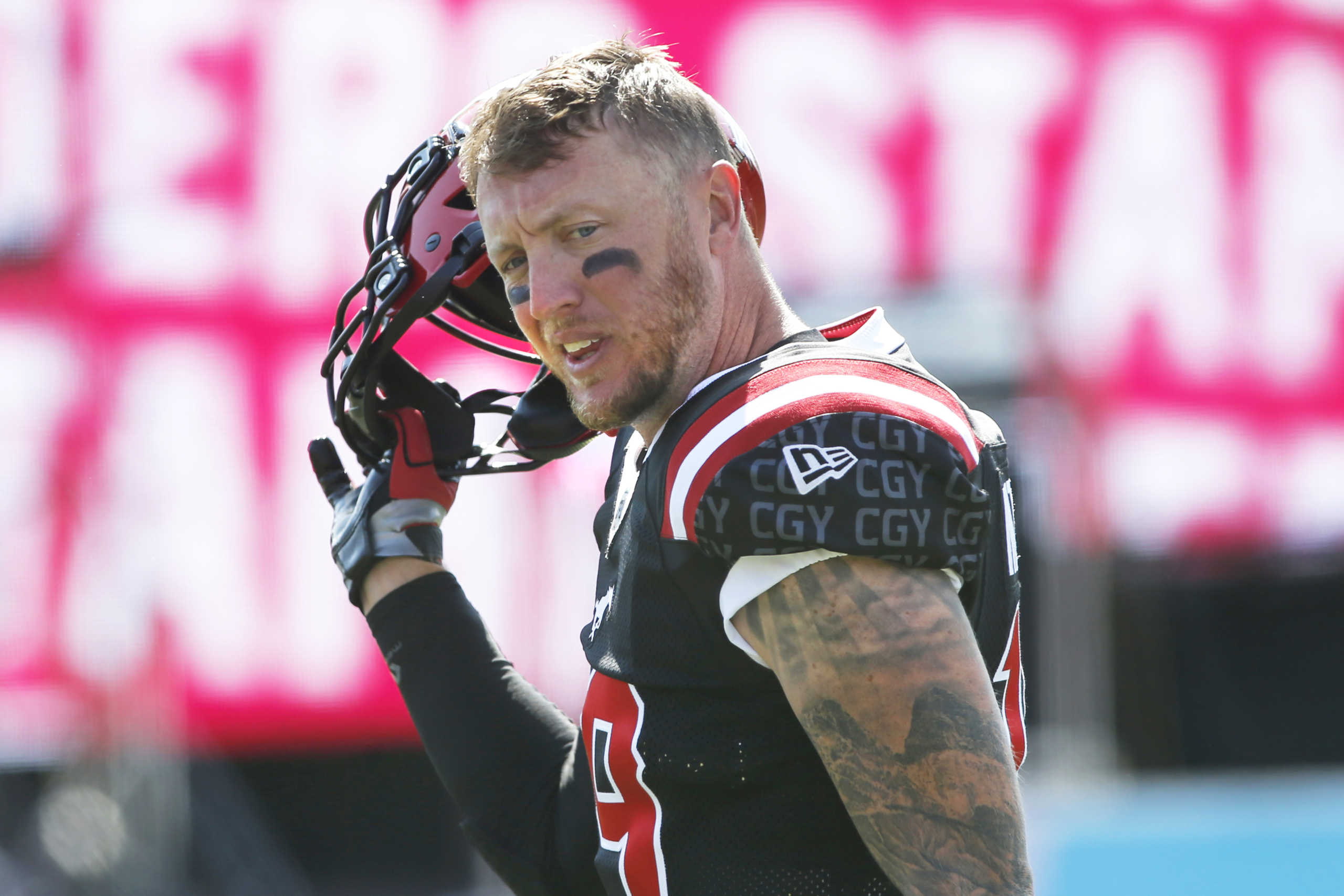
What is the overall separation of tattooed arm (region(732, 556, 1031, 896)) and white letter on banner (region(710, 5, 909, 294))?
4.71 meters

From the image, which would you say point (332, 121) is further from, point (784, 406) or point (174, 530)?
point (784, 406)

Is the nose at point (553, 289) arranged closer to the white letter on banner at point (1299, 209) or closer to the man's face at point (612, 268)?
the man's face at point (612, 268)

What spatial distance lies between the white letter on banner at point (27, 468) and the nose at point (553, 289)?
426 cm

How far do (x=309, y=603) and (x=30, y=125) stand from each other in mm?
2096

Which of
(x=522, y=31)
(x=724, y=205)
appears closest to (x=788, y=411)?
(x=724, y=205)

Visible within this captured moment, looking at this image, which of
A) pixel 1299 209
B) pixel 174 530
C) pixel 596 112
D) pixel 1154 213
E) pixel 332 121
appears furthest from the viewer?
pixel 1299 209

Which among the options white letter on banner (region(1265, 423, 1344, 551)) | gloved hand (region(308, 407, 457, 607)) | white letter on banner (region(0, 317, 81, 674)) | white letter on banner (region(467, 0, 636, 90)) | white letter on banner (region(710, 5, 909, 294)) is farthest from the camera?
white letter on banner (region(1265, 423, 1344, 551))

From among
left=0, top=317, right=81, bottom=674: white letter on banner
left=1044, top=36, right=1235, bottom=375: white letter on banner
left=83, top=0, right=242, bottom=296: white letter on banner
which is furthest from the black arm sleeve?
left=1044, top=36, right=1235, bottom=375: white letter on banner

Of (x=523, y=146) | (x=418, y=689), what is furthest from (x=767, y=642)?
(x=418, y=689)

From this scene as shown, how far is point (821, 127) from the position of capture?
6.09 m

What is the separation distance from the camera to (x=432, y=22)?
573 cm

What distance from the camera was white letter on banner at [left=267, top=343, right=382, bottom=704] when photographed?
538cm

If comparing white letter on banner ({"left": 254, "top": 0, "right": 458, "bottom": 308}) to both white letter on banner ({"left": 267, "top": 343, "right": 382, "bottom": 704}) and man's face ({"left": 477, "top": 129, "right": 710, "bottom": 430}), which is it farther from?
man's face ({"left": 477, "top": 129, "right": 710, "bottom": 430})

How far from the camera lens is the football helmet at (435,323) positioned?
1827 mm
